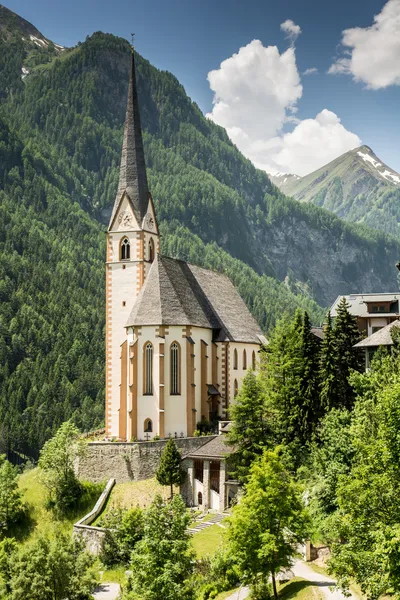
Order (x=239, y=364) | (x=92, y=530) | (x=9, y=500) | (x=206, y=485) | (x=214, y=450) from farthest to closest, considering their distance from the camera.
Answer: (x=239, y=364) < (x=9, y=500) < (x=214, y=450) < (x=206, y=485) < (x=92, y=530)

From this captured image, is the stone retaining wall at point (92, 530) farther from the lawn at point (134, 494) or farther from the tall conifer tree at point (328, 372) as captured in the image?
the tall conifer tree at point (328, 372)

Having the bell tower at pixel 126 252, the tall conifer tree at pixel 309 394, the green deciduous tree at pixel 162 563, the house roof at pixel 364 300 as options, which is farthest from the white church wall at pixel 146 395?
the green deciduous tree at pixel 162 563

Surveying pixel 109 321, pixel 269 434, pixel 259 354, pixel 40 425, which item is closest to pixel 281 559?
pixel 269 434

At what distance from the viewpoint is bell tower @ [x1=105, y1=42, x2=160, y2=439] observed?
74750 mm

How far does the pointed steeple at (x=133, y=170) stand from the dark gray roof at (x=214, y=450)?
25.3 meters

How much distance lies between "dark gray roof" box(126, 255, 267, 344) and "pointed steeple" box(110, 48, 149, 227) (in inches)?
286

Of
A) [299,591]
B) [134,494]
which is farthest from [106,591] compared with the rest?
[299,591]

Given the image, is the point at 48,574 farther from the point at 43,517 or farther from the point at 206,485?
the point at 43,517

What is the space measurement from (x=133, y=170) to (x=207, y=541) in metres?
41.9

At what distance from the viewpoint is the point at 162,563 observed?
3453cm

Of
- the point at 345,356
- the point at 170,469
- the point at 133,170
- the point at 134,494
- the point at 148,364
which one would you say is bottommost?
the point at 134,494

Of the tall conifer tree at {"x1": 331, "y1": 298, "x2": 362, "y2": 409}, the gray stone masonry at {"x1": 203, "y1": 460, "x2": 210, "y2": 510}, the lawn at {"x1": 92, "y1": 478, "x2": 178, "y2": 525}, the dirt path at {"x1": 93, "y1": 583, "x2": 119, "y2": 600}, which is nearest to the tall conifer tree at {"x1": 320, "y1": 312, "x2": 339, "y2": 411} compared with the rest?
the tall conifer tree at {"x1": 331, "y1": 298, "x2": 362, "y2": 409}

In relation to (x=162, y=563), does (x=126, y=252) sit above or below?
above

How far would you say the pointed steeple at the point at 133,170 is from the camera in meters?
78.5
